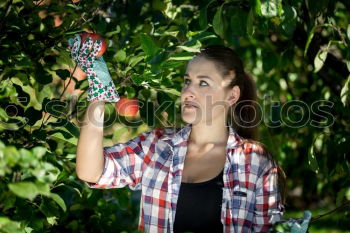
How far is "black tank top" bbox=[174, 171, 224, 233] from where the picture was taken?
1705mm

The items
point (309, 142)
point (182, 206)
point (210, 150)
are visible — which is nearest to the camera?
point (182, 206)

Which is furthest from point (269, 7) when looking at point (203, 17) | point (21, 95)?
point (21, 95)

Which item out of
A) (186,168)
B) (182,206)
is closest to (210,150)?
(186,168)

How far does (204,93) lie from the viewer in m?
1.78

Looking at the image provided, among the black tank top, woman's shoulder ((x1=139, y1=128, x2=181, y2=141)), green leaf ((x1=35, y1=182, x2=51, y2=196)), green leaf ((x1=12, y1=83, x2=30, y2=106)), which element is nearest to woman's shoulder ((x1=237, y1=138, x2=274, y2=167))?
the black tank top

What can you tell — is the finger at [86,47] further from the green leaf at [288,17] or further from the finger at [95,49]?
the green leaf at [288,17]

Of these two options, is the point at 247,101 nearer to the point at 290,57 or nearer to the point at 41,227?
→ the point at 290,57

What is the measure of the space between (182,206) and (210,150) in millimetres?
215

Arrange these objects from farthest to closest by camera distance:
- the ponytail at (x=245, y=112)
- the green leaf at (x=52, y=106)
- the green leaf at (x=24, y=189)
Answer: the ponytail at (x=245, y=112) → the green leaf at (x=52, y=106) → the green leaf at (x=24, y=189)

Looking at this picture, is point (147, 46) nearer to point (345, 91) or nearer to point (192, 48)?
point (192, 48)

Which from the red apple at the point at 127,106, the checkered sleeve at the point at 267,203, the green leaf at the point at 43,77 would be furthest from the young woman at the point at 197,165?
the green leaf at the point at 43,77

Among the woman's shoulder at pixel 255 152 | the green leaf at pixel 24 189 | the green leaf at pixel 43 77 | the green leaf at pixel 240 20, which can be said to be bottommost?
the green leaf at pixel 24 189

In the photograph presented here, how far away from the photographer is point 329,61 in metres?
2.32

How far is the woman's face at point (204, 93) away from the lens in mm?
1759
